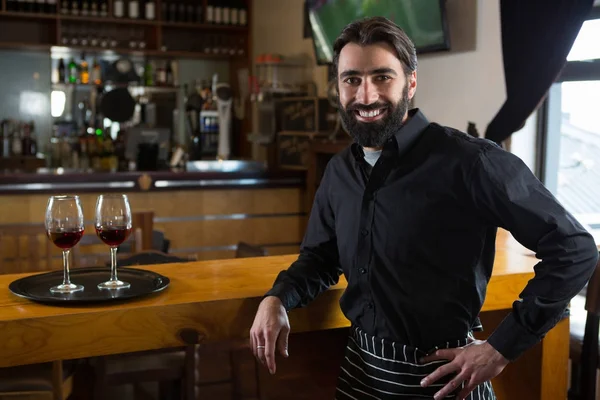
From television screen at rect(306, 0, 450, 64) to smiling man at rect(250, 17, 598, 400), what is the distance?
314 centimetres

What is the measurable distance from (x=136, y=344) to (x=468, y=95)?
11.4ft

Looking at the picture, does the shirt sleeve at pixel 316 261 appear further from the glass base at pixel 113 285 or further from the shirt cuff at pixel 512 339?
the shirt cuff at pixel 512 339

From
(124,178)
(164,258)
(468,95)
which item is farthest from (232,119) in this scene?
(164,258)

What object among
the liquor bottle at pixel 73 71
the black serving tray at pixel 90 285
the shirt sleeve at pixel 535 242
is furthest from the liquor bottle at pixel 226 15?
the shirt sleeve at pixel 535 242

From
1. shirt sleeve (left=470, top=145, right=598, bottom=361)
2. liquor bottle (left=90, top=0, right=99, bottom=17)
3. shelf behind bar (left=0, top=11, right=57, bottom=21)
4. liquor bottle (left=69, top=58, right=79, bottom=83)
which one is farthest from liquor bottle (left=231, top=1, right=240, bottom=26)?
shirt sleeve (left=470, top=145, right=598, bottom=361)

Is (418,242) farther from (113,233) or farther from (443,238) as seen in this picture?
(113,233)

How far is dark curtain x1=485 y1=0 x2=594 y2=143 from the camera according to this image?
11.9ft

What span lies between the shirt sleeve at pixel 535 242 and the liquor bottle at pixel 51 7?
22.2 feet

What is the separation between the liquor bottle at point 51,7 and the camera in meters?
7.31

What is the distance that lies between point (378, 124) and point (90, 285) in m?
0.81

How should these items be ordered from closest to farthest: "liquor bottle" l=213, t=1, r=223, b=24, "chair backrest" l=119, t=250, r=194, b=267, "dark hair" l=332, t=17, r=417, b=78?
1. "dark hair" l=332, t=17, r=417, b=78
2. "chair backrest" l=119, t=250, r=194, b=267
3. "liquor bottle" l=213, t=1, r=223, b=24

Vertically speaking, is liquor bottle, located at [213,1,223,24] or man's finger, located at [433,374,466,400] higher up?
liquor bottle, located at [213,1,223,24]

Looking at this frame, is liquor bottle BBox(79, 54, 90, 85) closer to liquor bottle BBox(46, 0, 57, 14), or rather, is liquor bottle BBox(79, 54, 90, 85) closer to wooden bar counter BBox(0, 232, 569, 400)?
liquor bottle BBox(46, 0, 57, 14)

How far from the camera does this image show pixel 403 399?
1582 mm
